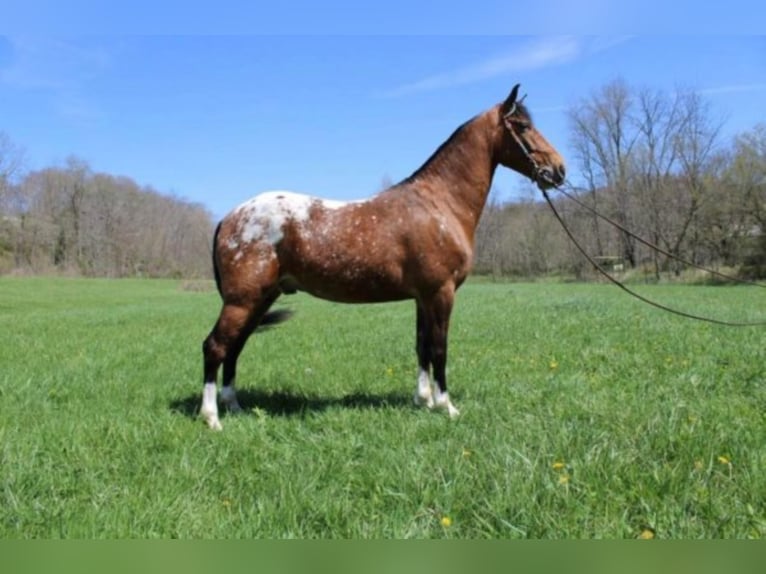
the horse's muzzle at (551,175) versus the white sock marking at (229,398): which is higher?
the horse's muzzle at (551,175)

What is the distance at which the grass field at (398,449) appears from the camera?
116 inches

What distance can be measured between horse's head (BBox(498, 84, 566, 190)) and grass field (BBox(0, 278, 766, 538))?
213cm

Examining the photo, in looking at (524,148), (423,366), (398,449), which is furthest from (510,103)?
(398,449)

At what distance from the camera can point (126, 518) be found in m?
2.92

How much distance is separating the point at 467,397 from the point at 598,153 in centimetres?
4874

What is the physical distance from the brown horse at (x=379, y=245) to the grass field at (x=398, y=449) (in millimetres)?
709

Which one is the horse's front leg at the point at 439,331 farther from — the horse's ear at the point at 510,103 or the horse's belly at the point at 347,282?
the horse's ear at the point at 510,103

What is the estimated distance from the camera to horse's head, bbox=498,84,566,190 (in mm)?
5637

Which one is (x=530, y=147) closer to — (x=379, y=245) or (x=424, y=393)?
(x=379, y=245)

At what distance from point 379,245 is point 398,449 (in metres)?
1.99

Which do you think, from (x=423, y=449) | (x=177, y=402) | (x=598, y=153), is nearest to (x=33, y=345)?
(x=177, y=402)

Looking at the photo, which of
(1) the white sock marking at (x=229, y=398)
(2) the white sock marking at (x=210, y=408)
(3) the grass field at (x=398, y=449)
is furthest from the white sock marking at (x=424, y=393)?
(2) the white sock marking at (x=210, y=408)

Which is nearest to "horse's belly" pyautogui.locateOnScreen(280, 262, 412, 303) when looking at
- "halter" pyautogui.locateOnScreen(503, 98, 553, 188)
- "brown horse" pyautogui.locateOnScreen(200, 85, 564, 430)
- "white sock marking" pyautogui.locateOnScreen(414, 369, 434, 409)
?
"brown horse" pyautogui.locateOnScreen(200, 85, 564, 430)

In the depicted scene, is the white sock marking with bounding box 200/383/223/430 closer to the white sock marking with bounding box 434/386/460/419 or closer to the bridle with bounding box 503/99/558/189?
the white sock marking with bounding box 434/386/460/419
